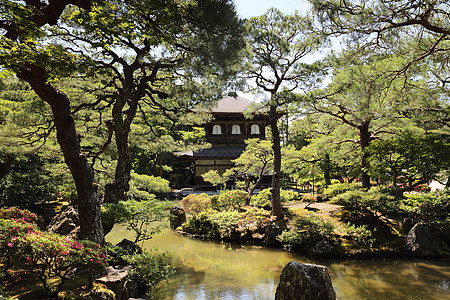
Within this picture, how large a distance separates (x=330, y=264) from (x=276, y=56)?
20.3 feet

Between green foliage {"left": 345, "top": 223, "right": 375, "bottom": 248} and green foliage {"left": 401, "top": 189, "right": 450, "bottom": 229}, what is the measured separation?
138cm

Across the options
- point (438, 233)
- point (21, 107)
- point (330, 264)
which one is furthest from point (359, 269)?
point (21, 107)

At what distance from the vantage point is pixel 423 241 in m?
6.65

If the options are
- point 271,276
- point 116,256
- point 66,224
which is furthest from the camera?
point 66,224

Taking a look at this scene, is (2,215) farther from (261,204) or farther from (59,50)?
(261,204)

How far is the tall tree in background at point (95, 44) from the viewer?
325 cm

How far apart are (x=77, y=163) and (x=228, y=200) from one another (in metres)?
6.59

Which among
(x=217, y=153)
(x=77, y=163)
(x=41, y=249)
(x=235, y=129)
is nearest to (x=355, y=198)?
(x=77, y=163)

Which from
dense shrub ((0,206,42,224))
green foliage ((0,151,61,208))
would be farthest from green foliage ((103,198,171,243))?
green foliage ((0,151,61,208))

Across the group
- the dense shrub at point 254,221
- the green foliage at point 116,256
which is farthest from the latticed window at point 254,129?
the green foliage at point 116,256

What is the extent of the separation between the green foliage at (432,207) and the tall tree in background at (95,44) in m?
6.74

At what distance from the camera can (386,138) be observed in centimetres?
895

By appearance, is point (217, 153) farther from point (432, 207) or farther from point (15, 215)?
point (15, 215)

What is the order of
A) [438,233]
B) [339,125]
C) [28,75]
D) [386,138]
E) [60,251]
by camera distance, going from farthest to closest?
[339,125]
[386,138]
[438,233]
[28,75]
[60,251]
